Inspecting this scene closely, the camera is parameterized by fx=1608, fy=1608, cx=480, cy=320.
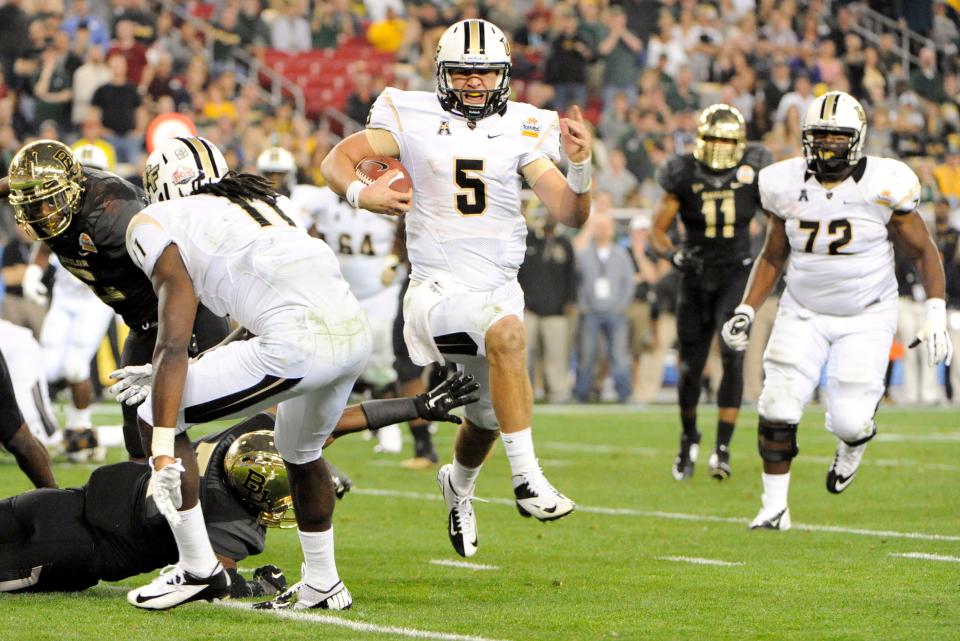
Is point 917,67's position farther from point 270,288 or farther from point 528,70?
point 270,288

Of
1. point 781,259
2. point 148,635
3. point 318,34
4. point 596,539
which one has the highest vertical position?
point 318,34

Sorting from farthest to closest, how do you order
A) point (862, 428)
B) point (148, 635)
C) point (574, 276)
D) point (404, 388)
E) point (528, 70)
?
point (528, 70) → point (574, 276) → point (404, 388) → point (862, 428) → point (148, 635)

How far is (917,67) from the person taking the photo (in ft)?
68.9

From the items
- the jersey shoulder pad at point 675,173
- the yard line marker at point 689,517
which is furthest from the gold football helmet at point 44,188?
the jersey shoulder pad at point 675,173

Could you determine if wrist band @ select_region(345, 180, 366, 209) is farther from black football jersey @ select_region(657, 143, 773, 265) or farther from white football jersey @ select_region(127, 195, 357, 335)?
black football jersey @ select_region(657, 143, 773, 265)

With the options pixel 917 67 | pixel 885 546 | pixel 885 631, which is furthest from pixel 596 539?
pixel 917 67

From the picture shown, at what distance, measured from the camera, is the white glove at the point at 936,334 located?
697 cm

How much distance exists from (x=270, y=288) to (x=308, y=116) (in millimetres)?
14636

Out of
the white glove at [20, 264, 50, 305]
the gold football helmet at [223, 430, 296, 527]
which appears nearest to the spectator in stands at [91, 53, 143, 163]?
the white glove at [20, 264, 50, 305]

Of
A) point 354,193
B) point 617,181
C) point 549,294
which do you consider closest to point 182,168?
point 354,193

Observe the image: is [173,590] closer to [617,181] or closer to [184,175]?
[184,175]

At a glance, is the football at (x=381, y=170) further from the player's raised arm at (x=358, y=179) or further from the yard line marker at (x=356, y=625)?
the yard line marker at (x=356, y=625)

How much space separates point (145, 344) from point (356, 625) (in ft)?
6.15

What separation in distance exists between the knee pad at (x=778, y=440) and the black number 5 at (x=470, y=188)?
6.26ft
